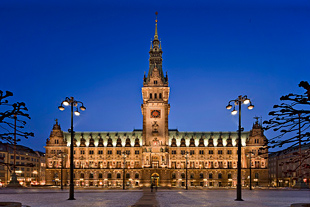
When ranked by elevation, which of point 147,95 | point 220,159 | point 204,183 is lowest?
point 204,183

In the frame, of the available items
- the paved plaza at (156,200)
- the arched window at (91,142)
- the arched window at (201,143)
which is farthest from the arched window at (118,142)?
the paved plaza at (156,200)

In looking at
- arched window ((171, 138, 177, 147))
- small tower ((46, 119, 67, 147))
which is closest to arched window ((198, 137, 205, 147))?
arched window ((171, 138, 177, 147))

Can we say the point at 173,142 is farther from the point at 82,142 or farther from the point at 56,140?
the point at 56,140

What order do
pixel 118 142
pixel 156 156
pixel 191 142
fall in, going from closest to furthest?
pixel 156 156, pixel 191 142, pixel 118 142

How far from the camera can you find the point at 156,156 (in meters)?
135

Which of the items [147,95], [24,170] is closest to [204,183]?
[147,95]

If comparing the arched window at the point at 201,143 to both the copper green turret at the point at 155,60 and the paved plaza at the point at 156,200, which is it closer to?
the copper green turret at the point at 155,60

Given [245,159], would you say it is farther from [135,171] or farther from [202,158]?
[135,171]

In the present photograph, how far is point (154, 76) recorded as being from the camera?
456 ft

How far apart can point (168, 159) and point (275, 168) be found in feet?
195

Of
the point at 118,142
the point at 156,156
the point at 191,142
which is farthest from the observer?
the point at 118,142

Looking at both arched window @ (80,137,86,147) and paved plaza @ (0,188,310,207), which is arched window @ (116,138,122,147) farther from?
paved plaza @ (0,188,310,207)

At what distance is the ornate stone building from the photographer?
135 m

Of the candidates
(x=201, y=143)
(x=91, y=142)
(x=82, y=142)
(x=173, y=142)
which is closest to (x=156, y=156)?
(x=173, y=142)
